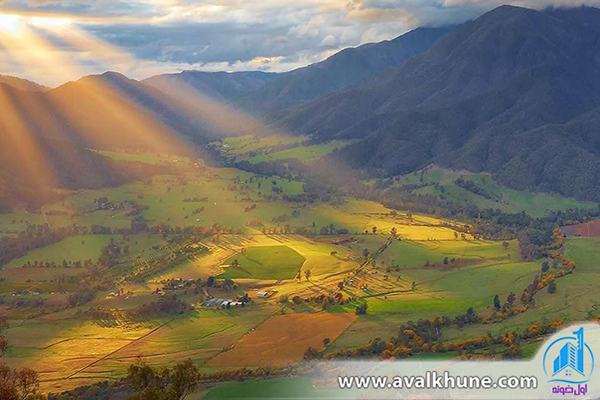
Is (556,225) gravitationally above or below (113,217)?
below

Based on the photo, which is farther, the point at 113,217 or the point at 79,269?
the point at 113,217

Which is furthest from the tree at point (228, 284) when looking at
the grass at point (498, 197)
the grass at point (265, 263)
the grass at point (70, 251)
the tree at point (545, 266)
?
the grass at point (498, 197)

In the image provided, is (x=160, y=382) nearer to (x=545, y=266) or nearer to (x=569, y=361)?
(x=569, y=361)

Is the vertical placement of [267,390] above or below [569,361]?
below

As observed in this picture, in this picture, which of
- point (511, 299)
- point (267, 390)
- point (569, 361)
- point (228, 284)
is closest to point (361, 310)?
point (511, 299)

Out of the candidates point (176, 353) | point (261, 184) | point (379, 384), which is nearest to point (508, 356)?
point (379, 384)

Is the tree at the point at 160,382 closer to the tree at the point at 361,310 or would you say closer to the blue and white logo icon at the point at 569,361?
the blue and white logo icon at the point at 569,361

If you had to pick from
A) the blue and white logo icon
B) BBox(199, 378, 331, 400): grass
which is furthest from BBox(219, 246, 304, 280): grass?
the blue and white logo icon

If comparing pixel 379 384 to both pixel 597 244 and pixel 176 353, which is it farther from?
pixel 597 244
